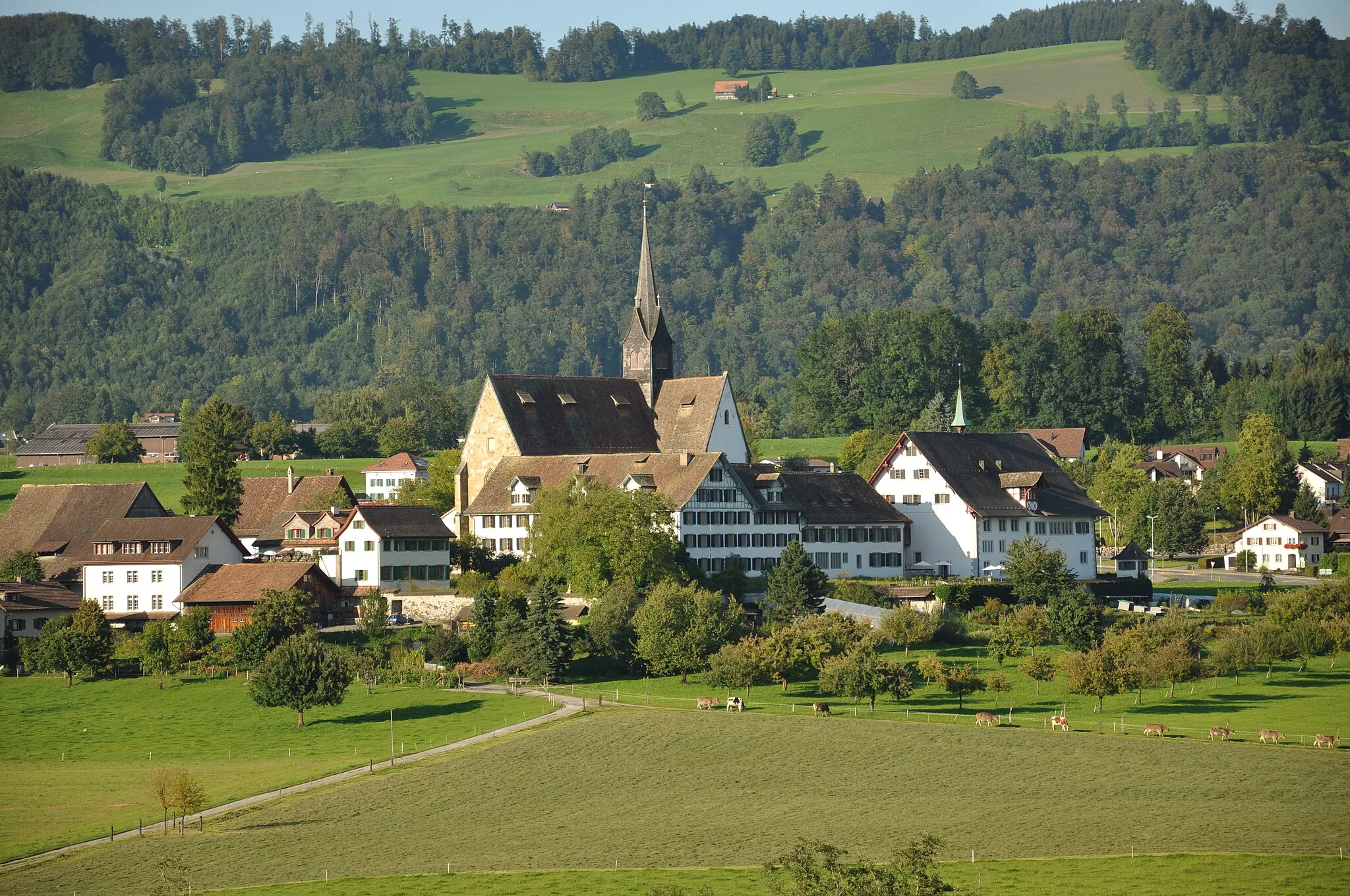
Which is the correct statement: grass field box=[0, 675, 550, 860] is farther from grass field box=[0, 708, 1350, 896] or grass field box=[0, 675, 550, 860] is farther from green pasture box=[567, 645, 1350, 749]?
green pasture box=[567, 645, 1350, 749]

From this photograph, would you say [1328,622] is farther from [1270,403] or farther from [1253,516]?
[1270,403]

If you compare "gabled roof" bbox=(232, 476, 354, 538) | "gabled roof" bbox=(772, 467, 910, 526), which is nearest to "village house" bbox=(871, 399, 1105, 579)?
"gabled roof" bbox=(772, 467, 910, 526)

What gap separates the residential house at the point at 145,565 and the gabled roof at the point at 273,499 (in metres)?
14.2

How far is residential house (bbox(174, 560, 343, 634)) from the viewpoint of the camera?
10181 centimetres

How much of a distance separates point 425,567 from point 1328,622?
144 ft

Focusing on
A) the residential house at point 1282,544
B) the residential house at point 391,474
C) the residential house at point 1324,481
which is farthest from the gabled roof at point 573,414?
A: the residential house at point 1324,481

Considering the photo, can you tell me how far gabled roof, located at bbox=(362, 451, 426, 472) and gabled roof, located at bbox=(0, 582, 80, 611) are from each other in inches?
2458

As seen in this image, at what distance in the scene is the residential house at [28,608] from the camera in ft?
334

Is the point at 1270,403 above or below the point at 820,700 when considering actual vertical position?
above

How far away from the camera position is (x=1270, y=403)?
194 meters

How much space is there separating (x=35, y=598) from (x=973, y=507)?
50873 millimetres

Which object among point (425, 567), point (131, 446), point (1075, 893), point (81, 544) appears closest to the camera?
point (1075, 893)

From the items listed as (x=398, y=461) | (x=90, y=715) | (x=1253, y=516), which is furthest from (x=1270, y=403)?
(x=90, y=715)

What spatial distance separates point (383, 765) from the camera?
76.3 metres
